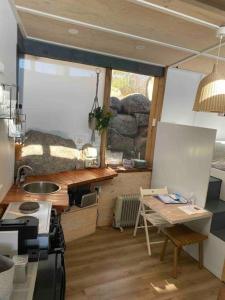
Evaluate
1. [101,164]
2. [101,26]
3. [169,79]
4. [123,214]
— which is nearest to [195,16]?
[101,26]

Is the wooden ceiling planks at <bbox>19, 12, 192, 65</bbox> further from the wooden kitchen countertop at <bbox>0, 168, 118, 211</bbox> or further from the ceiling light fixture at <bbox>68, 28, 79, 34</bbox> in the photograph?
the wooden kitchen countertop at <bbox>0, 168, 118, 211</bbox>

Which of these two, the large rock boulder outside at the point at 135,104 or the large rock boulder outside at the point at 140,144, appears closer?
the large rock boulder outside at the point at 135,104

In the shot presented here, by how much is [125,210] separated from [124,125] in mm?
1252

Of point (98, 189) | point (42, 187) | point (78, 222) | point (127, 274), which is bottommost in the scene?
point (127, 274)

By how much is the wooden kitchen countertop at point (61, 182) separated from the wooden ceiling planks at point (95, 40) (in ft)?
5.07

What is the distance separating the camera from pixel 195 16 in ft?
5.89

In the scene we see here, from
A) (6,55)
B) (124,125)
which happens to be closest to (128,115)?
(124,125)

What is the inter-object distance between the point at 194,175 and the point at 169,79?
1.54m

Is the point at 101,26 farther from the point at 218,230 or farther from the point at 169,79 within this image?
the point at 218,230

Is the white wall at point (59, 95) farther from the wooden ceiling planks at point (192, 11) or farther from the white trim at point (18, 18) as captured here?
the wooden ceiling planks at point (192, 11)

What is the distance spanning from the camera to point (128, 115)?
346 cm

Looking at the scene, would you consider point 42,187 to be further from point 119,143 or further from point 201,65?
point 201,65

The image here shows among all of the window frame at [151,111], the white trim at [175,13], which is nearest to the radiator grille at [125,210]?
the window frame at [151,111]

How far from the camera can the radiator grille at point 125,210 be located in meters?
3.21
